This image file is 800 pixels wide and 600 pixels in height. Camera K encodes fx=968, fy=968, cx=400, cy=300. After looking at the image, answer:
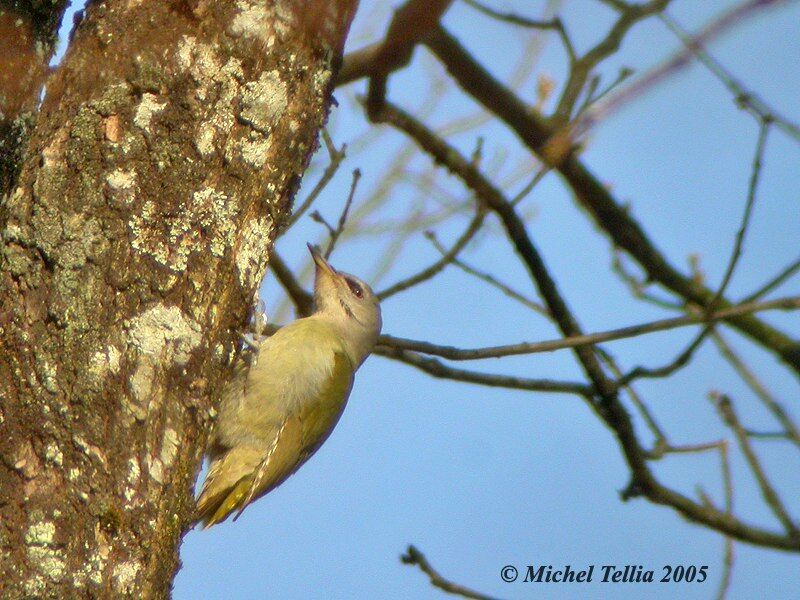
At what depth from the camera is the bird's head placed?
4898mm

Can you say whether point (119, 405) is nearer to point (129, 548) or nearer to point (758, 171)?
point (129, 548)

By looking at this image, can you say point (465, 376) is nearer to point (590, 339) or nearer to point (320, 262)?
point (590, 339)

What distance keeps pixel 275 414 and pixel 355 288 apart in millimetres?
1073

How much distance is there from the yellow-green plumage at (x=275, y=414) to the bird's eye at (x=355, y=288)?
477 mm

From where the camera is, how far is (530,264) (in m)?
4.70

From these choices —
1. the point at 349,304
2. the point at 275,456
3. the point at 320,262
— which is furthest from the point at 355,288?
the point at 275,456

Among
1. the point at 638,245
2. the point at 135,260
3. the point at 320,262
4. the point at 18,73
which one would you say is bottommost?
the point at 135,260

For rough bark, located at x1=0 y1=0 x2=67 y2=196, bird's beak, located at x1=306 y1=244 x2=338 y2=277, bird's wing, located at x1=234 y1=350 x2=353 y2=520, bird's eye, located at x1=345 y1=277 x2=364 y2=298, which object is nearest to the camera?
rough bark, located at x1=0 y1=0 x2=67 y2=196

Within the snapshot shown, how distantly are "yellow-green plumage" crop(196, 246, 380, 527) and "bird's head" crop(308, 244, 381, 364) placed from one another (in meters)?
0.29

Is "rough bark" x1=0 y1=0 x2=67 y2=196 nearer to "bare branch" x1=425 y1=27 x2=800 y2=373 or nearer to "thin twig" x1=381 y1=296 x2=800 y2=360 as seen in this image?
"thin twig" x1=381 y1=296 x2=800 y2=360

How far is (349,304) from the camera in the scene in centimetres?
501

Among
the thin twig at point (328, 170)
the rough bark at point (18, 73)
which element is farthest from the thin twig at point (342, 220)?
the rough bark at point (18, 73)

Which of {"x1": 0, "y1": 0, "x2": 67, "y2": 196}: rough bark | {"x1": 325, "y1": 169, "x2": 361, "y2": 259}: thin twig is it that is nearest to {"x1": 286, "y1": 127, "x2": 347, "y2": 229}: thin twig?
{"x1": 325, "y1": 169, "x2": 361, "y2": 259}: thin twig

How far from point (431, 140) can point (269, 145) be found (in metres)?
2.51
